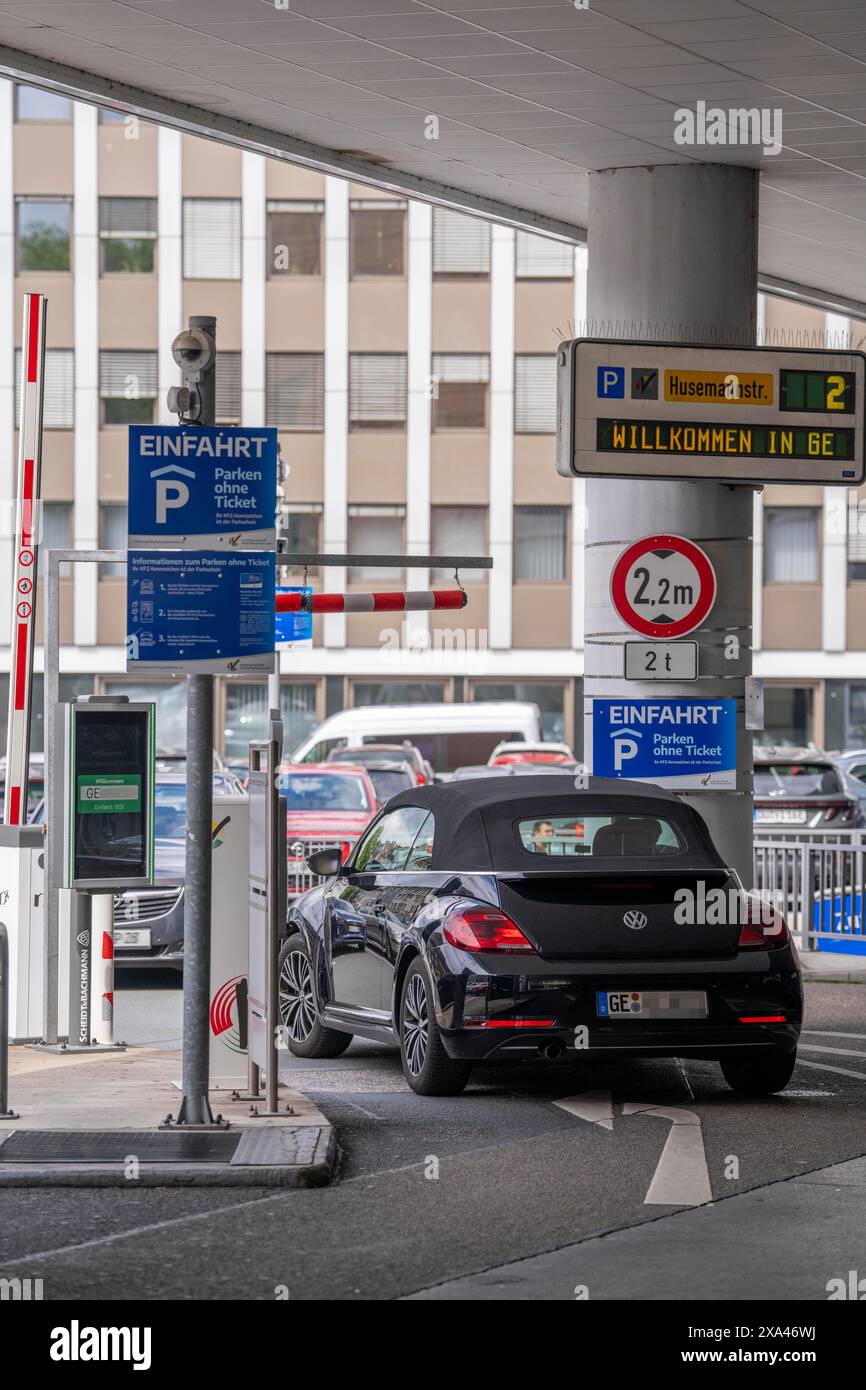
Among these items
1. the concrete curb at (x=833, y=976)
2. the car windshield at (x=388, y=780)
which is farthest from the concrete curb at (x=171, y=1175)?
the car windshield at (x=388, y=780)

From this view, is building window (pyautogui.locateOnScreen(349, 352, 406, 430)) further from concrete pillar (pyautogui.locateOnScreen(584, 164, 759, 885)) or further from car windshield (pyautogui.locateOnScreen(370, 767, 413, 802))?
concrete pillar (pyautogui.locateOnScreen(584, 164, 759, 885))

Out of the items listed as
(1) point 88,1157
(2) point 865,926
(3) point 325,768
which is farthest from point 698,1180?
(3) point 325,768

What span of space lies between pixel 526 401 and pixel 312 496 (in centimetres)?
547

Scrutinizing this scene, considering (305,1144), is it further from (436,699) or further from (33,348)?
(436,699)

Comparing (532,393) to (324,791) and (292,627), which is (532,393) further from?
(292,627)

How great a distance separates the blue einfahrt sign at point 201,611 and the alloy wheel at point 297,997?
3.50 meters

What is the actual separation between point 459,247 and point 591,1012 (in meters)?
41.5

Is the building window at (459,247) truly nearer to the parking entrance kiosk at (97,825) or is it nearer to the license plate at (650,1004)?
the parking entrance kiosk at (97,825)

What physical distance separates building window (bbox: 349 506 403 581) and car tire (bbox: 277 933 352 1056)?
123 ft

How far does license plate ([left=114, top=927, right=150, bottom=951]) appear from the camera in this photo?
1588cm

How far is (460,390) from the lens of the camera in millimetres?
49406

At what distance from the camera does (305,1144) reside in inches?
323

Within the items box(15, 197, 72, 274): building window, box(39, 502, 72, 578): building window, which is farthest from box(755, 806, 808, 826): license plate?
box(15, 197, 72, 274): building window

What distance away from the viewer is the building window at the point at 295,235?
161 feet
